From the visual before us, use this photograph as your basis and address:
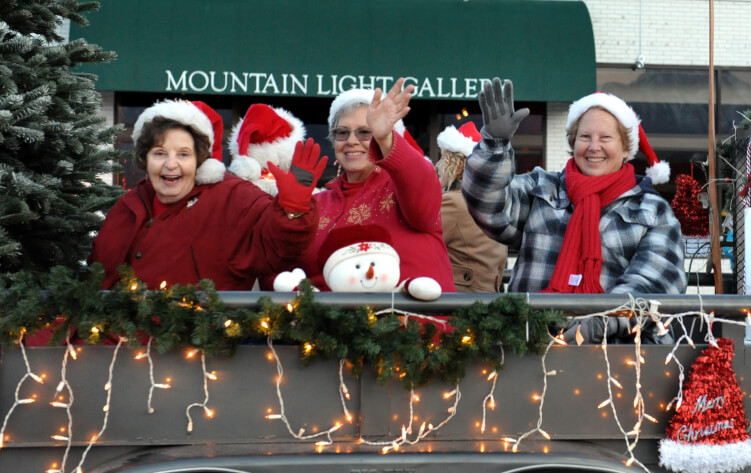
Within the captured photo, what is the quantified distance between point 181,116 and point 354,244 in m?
1.07

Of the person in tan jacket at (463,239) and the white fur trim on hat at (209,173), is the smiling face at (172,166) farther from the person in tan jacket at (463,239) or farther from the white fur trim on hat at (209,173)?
the person in tan jacket at (463,239)

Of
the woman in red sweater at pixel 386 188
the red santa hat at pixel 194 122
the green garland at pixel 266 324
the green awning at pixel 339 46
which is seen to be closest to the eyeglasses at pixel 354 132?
the woman in red sweater at pixel 386 188

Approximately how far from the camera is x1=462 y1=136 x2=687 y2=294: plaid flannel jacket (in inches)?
136

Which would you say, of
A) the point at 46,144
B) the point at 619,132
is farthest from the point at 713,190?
the point at 46,144

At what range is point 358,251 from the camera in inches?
118

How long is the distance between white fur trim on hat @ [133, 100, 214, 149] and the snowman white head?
0.92 meters

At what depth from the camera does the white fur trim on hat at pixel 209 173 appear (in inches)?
141

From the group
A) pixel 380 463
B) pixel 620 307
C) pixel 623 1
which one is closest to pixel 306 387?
pixel 380 463

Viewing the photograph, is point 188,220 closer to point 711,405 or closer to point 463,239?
point 463,239

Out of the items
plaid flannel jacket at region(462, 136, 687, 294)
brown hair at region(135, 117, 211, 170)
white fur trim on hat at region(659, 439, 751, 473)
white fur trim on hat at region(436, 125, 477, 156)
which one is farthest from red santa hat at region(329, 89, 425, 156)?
white fur trim on hat at region(659, 439, 751, 473)

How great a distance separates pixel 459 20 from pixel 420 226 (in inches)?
324

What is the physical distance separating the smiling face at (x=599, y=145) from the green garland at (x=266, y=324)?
1.28 metres

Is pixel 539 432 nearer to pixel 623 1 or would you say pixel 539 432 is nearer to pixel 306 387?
pixel 306 387

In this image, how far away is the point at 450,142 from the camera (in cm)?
502
